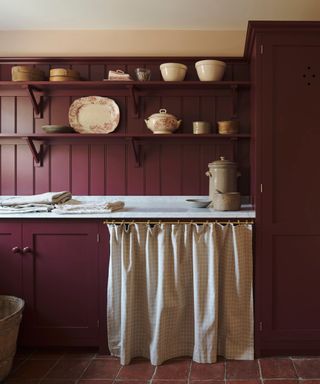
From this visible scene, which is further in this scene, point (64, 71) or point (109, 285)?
point (64, 71)

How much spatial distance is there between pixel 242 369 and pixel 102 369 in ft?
2.69

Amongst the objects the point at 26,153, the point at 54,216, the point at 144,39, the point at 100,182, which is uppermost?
the point at 144,39

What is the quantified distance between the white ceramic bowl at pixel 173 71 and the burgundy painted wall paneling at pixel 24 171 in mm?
1203

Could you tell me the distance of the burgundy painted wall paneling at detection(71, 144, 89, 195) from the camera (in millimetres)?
2783

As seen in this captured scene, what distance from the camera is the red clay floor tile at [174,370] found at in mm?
2045

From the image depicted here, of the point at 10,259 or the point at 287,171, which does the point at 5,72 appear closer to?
the point at 10,259

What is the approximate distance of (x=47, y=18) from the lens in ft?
8.73

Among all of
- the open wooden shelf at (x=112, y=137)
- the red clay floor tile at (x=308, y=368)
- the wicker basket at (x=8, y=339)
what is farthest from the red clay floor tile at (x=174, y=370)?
the open wooden shelf at (x=112, y=137)

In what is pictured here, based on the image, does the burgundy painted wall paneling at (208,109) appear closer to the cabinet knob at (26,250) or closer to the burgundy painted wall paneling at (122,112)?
the burgundy painted wall paneling at (122,112)

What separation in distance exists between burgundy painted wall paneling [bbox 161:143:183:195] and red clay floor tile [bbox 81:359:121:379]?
123 cm

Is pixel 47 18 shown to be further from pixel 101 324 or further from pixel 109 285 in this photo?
pixel 101 324

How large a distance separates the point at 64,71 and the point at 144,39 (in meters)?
0.68

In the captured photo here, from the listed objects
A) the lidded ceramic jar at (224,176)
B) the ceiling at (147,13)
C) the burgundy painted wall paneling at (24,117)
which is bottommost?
the lidded ceramic jar at (224,176)

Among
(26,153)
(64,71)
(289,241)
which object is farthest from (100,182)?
(289,241)
